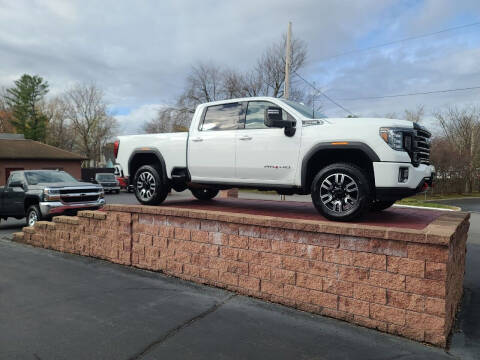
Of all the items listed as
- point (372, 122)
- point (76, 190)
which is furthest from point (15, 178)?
point (372, 122)

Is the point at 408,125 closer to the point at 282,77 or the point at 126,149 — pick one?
the point at 126,149

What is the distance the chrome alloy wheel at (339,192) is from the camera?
4742 millimetres

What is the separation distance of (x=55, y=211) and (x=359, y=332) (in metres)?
8.61

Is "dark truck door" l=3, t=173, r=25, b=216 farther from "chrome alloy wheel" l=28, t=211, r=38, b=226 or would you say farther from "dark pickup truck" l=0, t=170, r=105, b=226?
"chrome alloy wheel" l=28, t=211, r=38, b=226

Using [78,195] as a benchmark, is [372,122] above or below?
above

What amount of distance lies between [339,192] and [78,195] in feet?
26.4

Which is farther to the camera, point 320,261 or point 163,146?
point 163,146

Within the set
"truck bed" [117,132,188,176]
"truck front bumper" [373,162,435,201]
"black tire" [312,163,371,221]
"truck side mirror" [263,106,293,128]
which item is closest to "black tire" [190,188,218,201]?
"truck bed" [117,132,188,176]

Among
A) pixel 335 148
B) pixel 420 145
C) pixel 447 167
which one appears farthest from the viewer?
pixel 447 167

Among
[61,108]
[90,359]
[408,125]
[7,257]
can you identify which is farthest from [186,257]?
[61,108]

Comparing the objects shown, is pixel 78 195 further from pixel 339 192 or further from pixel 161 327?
pixel 339 192

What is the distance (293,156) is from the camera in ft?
17.0

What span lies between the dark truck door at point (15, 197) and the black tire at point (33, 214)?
17.1 inches

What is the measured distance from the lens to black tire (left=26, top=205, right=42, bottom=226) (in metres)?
10.1
